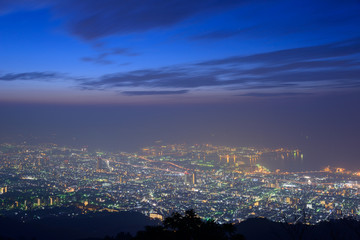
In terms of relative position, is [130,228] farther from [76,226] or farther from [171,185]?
[171,185]

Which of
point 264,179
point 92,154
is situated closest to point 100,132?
point 92,154

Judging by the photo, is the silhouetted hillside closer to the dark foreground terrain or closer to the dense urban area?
the dark foreground terrain

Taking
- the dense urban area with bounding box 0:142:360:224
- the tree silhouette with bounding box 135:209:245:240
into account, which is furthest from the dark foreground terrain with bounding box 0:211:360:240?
the dense urban area with bounding box 0:142:360:224

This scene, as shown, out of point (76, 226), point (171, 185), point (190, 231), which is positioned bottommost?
point (171, 185)

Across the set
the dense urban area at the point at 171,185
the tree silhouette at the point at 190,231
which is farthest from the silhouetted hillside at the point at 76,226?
the tree silhouette at the point at 190,231

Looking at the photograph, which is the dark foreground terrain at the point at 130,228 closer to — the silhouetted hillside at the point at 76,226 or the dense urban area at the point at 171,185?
the silhouetted hillside at the point at 76,226

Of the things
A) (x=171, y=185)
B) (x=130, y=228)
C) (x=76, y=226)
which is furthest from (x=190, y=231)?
(x=171, y=185)

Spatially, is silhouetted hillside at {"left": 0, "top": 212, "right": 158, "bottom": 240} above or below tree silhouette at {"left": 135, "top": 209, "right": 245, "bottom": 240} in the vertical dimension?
below

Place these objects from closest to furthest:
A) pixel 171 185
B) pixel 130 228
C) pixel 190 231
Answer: pixel 190 231 → pixel 130 228 → pixel 171 185
